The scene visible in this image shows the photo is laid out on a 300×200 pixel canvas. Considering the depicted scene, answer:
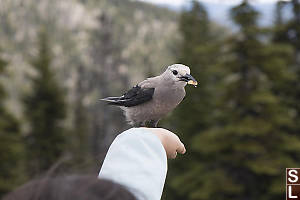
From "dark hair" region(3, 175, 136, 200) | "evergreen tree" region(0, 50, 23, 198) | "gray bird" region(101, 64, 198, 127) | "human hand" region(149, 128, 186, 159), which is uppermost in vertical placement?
"evergreen tree" region(0, 50, 23, 198)

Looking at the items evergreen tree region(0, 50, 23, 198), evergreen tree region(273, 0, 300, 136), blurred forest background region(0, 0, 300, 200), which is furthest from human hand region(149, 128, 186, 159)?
evergreen tree region(273, 0, 300, 136)

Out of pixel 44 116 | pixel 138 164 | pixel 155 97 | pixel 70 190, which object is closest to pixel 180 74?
pixel 155 97

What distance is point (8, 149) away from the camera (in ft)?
64.1

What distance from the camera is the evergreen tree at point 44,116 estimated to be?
83.7 feet

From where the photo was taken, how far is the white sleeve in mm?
1897

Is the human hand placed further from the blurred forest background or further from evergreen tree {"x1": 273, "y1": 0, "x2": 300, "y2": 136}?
evergreen tree {"x1": 273, "y1": 0, "x2": 300, "y2": 136}

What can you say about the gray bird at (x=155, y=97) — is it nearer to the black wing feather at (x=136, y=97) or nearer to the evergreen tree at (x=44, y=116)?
the black wing feather at (x=136, y=97)

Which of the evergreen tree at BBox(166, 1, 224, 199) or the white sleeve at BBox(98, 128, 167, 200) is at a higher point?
the evergreen tree at BBox(166, 1, 224, 199)

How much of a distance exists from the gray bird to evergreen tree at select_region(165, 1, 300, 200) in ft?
53.1

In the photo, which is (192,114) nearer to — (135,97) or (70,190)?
(135,97)

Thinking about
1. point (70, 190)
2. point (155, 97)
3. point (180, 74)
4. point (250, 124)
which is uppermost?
point (250, 124)

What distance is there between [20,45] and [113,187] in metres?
132

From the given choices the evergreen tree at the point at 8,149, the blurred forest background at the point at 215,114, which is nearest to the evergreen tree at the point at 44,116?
the blurred forest background at the point at 215,114

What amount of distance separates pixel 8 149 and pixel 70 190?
19.4 m
